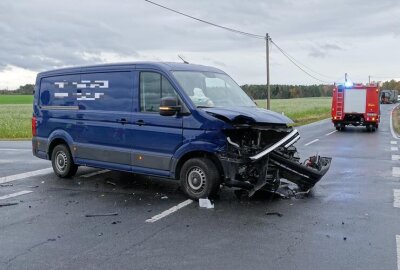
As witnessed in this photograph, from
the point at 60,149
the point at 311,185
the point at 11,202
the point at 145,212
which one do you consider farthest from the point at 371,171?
the point at 11,202

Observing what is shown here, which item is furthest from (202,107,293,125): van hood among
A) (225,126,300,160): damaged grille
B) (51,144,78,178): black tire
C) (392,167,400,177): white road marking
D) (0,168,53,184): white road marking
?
(0,168,53,184): white road marking

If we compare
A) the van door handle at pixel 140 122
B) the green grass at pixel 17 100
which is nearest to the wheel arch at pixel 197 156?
the van door handle at pixel 140 122

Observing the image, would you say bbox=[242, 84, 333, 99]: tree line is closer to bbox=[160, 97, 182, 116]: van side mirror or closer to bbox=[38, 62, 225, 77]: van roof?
bbox=[38, 62, 225, 77]: van roof

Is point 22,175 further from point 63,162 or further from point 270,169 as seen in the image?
point 270,169

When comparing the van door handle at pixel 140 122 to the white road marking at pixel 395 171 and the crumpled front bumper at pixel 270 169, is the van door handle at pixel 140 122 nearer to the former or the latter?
the crumpled front bumper at pixel 270 169

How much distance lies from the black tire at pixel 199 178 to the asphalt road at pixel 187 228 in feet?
0.66

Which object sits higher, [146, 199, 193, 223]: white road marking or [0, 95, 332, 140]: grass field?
[146, 199, 193, 223]: white road marking

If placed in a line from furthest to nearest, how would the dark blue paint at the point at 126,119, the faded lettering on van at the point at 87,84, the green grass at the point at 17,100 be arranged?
the green grass at the point at 17,100
the faded lettering on van at the point at 87,84
the dark blue paint at the point at 126,119

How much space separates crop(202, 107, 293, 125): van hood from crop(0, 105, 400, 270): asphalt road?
1304mm

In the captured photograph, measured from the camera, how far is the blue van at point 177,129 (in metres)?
7.22

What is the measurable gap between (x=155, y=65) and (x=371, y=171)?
590 centimetres

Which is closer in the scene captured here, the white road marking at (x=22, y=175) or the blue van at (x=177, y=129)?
the blue van at (x=177, y=129)

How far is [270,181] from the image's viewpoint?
7621 millimetres

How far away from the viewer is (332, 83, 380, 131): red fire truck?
27.6 m
